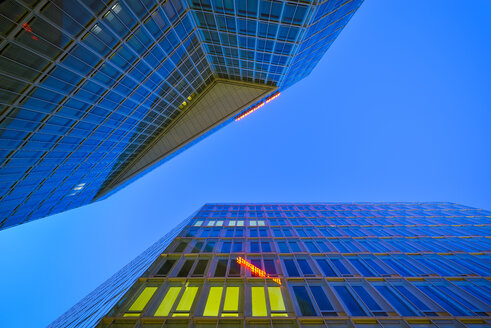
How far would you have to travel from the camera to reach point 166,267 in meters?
15.7

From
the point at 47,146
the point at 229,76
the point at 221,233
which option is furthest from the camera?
the point at 229,76

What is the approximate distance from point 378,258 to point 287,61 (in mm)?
25839

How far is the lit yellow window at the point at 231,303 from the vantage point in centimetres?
1139

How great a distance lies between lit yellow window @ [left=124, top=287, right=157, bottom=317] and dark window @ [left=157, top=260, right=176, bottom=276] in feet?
4.95

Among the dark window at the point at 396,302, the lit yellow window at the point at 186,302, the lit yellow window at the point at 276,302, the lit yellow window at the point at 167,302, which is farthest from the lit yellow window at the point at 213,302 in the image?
the dark window at the point at 396,302

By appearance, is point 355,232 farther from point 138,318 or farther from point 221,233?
point 138,318

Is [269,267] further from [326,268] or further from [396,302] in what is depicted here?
[396,302]

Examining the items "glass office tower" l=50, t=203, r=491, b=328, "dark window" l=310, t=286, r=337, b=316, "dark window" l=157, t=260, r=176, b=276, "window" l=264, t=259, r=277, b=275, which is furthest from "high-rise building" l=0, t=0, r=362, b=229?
"dark window" l=310, t=286, r=337, b=316

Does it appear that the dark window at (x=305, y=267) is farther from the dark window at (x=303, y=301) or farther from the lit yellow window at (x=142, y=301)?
the lit yellow window at (x=142, y=301)

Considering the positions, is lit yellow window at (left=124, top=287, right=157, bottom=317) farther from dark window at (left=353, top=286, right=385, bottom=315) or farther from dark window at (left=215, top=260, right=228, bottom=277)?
dark window at (left=353, top=286, right=385, bottom=315)

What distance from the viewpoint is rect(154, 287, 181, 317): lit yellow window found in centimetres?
1155

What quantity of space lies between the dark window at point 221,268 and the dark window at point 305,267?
6500mm

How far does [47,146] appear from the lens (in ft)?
78.0

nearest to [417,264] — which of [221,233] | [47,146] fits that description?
[221,233]
